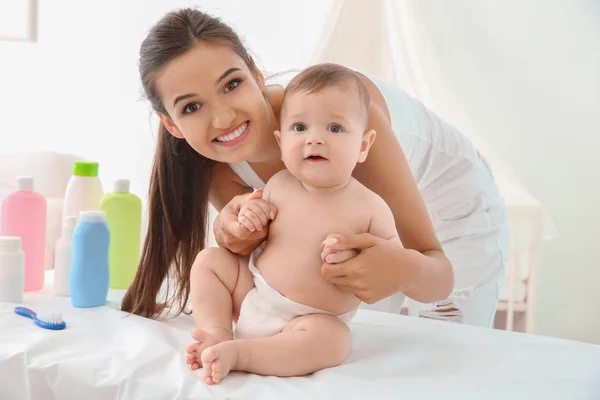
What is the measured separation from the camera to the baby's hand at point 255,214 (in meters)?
1.12

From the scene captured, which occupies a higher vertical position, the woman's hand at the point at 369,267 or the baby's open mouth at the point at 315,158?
the baby's open mouth at the point at 315,158

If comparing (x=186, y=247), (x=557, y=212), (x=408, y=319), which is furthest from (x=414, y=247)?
(x=557, y=212)

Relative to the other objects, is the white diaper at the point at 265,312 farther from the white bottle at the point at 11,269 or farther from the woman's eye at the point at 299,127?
the white bottle at the point at 11,269

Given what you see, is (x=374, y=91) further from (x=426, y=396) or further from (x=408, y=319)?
(x=426, y=396)

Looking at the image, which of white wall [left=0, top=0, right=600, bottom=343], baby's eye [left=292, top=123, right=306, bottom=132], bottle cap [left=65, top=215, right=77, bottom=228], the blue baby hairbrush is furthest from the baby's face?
white wall [left=0, top=0, right=600, bottom=343]

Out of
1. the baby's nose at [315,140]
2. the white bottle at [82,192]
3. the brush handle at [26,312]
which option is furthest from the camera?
the white bottle at [82,192]

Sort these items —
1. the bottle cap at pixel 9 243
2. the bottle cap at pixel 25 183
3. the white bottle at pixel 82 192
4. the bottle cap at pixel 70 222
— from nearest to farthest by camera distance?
the bottle cap at pixel 9 243 < the bottle cap at pixel 70 222 < the bottle cap at pixel 25 183 < the white bottle at pixel 82 192

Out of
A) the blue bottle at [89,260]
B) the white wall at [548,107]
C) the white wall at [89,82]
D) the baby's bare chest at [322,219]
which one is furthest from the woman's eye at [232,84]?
the white wall at [89,82]

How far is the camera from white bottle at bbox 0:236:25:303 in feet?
4.51

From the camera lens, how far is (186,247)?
1423 mm

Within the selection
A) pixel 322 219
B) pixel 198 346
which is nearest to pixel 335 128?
pixel 322 219

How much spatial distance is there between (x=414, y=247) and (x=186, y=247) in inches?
18.4

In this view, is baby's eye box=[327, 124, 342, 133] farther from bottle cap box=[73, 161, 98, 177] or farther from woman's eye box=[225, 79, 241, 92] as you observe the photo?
bottle cap box=[73, 161, 98, 177]

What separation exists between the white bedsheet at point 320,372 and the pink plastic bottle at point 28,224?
30cm
